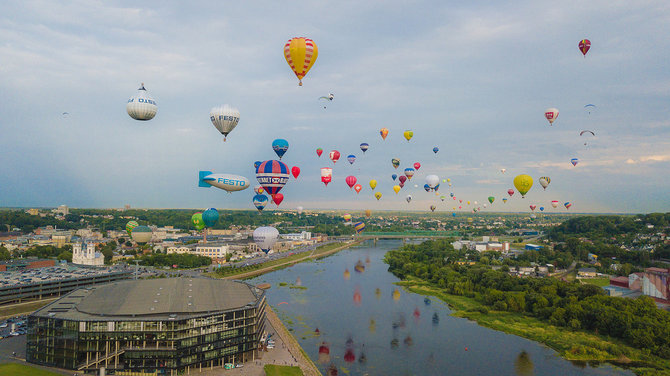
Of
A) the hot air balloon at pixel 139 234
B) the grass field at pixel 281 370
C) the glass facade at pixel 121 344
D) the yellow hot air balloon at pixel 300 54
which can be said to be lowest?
the grass field at pixel 281 370

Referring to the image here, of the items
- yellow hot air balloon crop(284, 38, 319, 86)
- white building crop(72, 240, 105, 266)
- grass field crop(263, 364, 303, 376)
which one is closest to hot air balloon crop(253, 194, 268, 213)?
yellow hot air balloon crop(284, 38, 319, 86)

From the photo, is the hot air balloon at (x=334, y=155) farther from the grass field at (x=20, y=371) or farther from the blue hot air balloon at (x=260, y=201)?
the grass field at (x=20, y=371)

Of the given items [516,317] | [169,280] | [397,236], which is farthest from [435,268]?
[397,236]

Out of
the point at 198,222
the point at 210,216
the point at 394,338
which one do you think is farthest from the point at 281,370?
the point at 198,222

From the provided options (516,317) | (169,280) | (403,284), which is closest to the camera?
(169,280)

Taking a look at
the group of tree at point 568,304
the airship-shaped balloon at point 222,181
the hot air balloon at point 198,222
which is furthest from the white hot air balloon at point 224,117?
the group of tree at point 568,304

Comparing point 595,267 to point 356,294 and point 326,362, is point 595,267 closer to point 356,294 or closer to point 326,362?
point 356,294

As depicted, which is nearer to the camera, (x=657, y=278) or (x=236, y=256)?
(x=657, y=278)
